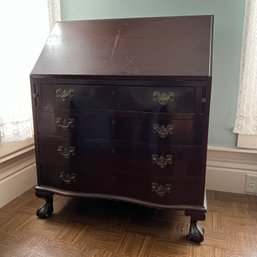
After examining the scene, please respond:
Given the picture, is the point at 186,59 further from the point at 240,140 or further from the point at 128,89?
the point at 240,140

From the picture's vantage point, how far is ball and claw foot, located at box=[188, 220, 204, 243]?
4.95 feet

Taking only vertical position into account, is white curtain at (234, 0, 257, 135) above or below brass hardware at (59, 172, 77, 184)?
above

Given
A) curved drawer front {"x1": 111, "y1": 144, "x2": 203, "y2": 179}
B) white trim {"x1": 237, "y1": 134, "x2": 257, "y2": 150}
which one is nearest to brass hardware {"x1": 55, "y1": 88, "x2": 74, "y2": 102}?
curved drawer front {"x1": 111, "y1": 144, "x2": 203, "y2": 179}

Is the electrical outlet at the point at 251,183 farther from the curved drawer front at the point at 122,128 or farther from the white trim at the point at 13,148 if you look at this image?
the white trim at the point at 13,148

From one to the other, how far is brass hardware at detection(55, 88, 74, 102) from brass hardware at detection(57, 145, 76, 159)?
0.27m

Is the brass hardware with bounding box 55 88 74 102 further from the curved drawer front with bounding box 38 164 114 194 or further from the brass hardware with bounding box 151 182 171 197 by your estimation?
the brass hardware with bounding box 151 182 171 197

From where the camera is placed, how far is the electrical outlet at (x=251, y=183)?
77.9 inches

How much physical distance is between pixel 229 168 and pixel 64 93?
1294mm

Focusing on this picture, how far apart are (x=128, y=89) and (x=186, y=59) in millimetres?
322

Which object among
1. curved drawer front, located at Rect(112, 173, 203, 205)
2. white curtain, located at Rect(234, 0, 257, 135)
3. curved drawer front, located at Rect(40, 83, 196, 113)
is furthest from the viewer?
white curtain, located at Rect(234, 0, 257, 135)

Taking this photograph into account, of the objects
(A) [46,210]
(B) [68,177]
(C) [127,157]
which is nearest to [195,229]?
(C) [127,157]

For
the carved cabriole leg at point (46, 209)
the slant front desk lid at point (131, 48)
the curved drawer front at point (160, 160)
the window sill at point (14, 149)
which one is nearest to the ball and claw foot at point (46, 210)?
the carved cabriole leg at point (46, 209)

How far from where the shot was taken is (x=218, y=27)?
6.09 feet

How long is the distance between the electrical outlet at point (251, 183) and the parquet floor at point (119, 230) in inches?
2.2
